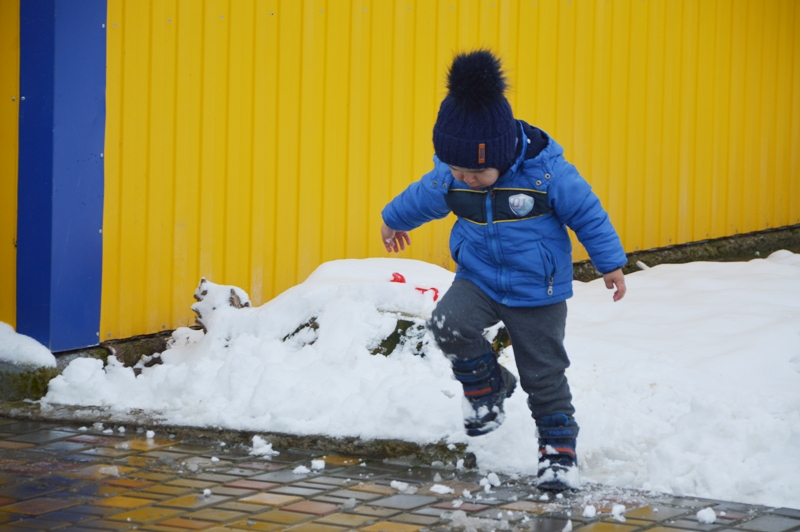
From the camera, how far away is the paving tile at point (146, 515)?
2986 mm

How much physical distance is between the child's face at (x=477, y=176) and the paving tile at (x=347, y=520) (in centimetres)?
121

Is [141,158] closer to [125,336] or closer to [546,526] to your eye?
[125,336]

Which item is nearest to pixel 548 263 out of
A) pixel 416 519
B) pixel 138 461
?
pixel 416 519

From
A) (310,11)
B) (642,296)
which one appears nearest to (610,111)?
(642,296)

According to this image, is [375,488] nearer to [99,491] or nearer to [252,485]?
[252,485]

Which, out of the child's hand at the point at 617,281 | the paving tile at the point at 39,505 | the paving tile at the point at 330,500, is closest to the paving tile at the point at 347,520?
the paving tile at the point at 330,500

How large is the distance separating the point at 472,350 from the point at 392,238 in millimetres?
642

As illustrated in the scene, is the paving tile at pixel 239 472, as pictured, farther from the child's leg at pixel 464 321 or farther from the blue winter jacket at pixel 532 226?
the blue winter jacket at pixel 532 226

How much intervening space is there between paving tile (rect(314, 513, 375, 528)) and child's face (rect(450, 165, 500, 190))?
1214 mm

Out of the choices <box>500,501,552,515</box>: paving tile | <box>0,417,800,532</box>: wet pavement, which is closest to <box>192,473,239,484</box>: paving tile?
<box>0,417,800,532</box>: wet pavement

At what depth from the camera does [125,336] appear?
5168 mm

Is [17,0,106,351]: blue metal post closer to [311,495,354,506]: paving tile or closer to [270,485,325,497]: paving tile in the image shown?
[270,485,325,497]: paving tile

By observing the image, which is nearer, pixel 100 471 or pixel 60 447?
pixel 100 471

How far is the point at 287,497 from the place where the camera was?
326cm
